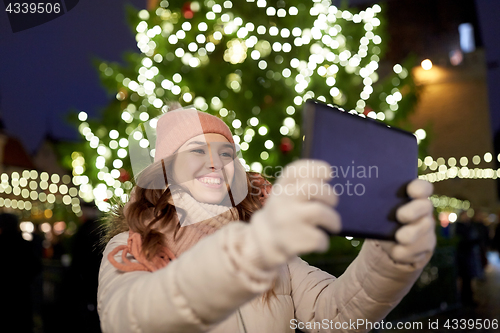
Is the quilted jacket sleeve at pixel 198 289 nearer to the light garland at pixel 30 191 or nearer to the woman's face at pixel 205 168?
the woman's face at pixel 205 168

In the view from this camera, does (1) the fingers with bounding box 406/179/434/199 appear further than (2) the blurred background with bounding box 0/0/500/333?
No

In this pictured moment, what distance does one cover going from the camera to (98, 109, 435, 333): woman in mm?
857

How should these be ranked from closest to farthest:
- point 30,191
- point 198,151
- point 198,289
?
point 198,289 < point 198,151 < point 30,191

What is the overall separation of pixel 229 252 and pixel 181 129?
1.09 m

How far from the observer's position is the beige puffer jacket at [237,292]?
2.95 feet

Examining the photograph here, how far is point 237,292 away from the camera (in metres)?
0.89

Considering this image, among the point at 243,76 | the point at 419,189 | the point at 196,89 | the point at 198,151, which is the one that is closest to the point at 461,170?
the point at 243,76

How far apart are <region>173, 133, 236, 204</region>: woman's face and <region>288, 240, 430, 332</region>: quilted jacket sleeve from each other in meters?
0.51

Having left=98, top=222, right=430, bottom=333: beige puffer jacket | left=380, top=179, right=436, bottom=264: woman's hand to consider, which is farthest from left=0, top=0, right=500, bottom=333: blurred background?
left=380, top=179, right=436, bottom=264: woman's hand

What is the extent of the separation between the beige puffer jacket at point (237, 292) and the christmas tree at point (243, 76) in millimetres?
3456

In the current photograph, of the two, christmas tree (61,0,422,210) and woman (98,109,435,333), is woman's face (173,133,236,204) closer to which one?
woman (98,109,435,333)

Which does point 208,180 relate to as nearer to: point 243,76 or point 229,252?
point 229,252

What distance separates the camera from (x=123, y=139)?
217 inches

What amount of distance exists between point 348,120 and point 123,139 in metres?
4.92
